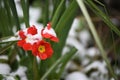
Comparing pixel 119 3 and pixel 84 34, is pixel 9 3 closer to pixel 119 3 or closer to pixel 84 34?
pixel 84 34

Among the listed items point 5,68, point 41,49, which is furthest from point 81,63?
point 41,49

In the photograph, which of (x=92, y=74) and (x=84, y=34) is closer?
(x=92, y=74)

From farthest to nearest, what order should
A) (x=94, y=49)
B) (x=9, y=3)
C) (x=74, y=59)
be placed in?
(x=94, y=49) < (x=74, y=59) < (x=9, y=3)

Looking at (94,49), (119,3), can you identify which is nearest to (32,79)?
(94,49)

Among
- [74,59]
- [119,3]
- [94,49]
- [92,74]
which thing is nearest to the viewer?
[92,74]

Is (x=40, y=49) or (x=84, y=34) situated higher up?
(x=40, y=49)

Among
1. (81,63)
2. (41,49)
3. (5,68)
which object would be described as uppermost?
(41,49)

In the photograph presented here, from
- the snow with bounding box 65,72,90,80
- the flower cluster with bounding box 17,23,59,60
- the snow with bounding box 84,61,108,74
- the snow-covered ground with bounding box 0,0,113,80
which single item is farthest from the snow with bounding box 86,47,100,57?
the flower cluster with bounding box 17,23,59,60

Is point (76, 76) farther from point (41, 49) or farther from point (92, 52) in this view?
point (41, 49)

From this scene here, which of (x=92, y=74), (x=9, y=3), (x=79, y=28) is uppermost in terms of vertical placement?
(x=9, y=3)
